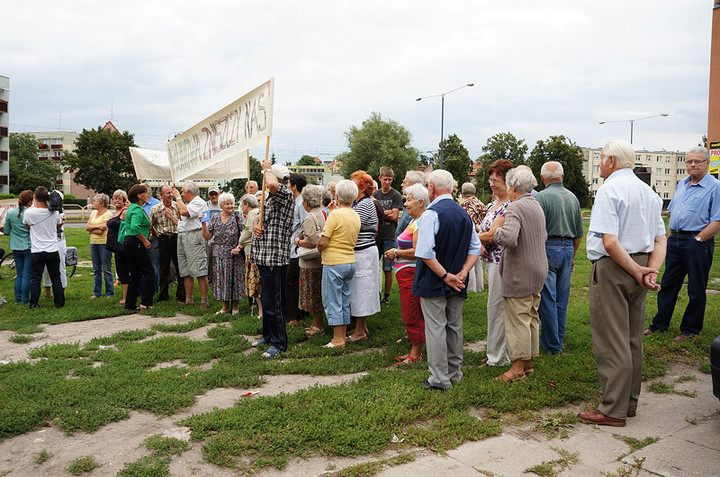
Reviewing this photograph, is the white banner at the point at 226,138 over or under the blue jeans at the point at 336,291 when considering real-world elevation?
over

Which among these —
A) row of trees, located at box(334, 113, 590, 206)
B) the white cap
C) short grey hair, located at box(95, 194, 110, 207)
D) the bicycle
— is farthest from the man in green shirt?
row of trees, located at box(334, 113, 590, 206)

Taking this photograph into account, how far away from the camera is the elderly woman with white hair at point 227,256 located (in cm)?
864

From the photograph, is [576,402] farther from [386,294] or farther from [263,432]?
[386,294]

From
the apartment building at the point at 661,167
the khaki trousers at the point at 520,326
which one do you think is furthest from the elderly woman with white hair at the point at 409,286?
the apartment building at the point at 661,167

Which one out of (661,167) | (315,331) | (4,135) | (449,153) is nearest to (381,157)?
(449,153)

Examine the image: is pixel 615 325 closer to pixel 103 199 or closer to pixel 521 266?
pixel 521 266

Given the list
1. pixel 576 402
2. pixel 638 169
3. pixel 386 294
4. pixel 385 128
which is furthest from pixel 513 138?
pixel 576 402

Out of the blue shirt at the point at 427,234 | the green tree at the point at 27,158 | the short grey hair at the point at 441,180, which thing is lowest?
the blue shirt at the point at 427,234

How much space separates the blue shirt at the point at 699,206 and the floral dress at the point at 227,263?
6.30 m

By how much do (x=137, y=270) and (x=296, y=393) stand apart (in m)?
5.45

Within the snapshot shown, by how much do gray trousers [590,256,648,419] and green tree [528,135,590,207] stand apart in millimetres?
59426

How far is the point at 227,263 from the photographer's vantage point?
341 inches

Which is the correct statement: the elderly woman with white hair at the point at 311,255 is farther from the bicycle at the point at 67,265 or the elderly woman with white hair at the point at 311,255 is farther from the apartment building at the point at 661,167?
the apartment building at the point at 661,167

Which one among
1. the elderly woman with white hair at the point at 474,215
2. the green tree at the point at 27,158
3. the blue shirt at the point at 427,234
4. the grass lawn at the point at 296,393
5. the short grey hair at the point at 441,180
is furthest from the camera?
the green tree at the point at 27,158
